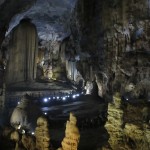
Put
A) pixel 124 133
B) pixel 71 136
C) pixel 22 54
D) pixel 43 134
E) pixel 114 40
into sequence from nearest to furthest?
pixel 71 136 < pixel 124 133 < pixel 43 134 < pixel 114 40 < pixel 22 54

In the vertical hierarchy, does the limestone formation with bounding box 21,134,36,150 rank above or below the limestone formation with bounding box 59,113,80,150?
below

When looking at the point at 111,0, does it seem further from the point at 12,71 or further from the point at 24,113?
the point at 24,113

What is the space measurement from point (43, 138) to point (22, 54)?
19.1 meters

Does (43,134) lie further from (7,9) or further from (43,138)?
(7,9)

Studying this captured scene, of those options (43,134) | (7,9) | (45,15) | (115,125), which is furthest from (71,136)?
(45,15)

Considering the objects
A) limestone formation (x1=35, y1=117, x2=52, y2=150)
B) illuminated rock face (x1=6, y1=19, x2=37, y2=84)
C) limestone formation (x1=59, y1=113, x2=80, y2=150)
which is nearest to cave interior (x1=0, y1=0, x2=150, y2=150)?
illuminated rock face (x1=6, y1=19, x2=37, y2=84)

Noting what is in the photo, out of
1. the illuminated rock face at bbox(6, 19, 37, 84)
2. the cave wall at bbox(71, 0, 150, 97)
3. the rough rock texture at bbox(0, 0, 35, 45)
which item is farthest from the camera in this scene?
the illuminated rock face at bbox(6, 19, 37, 84)

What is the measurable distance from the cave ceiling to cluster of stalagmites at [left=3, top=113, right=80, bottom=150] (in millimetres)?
6792

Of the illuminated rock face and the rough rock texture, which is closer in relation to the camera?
the rough rock texture

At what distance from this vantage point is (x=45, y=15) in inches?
949

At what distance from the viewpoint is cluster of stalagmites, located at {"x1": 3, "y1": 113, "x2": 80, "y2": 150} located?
24.8 feet

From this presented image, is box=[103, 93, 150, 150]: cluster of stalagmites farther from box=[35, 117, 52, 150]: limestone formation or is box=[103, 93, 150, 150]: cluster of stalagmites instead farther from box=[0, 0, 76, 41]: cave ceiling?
box=[0, 0, 76, 41]: cave ceiling

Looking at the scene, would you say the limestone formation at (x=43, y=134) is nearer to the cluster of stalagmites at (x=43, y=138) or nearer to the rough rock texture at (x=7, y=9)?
the cluster of stalagmites at (x=43, y=138)

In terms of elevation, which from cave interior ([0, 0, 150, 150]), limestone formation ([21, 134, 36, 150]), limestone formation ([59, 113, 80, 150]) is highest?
cave interior ([0, 0, 150, 150])
